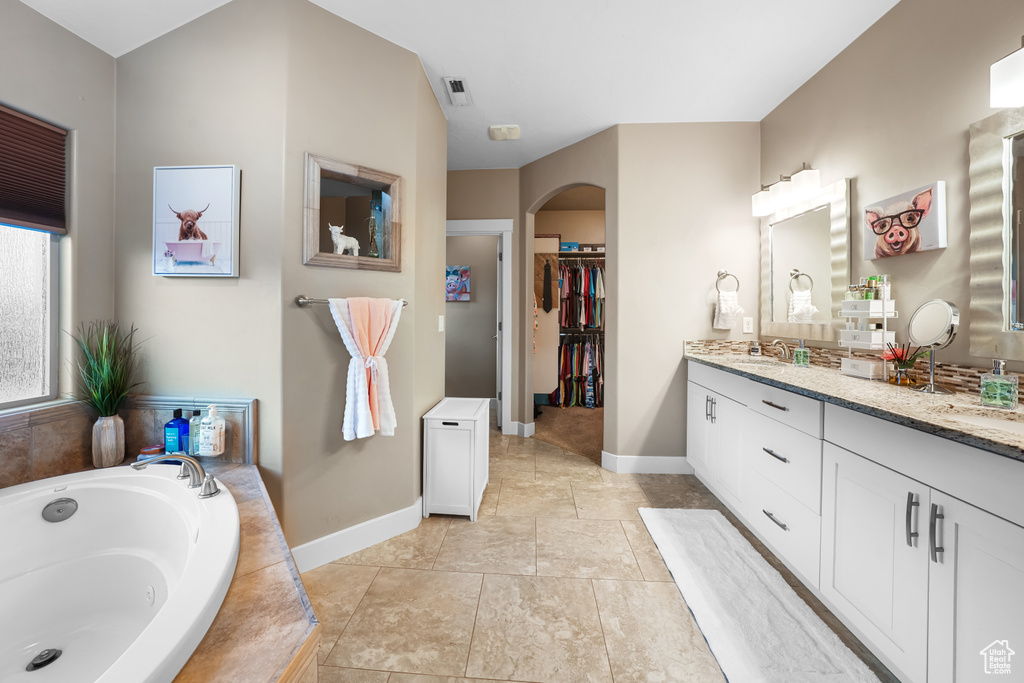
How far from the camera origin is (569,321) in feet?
16.4

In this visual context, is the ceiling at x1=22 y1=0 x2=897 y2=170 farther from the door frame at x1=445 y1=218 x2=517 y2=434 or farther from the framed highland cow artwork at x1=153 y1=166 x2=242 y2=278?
the door frame at x1=445 y1=218 x2=517 y2=434

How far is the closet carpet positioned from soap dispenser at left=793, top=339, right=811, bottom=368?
1548 millimetres

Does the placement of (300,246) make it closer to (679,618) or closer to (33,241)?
(33,241)

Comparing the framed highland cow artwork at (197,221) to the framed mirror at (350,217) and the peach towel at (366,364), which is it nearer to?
the framed mirror at (350,217)

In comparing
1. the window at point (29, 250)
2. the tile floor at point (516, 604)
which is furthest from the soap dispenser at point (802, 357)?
the window at point (29, 250)

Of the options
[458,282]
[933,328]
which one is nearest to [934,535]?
[933,328]

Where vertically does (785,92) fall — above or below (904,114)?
above

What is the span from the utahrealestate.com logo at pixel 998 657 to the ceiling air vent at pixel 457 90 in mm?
3058

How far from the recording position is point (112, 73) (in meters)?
1.84

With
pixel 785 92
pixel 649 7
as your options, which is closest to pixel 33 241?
pixel 649 7

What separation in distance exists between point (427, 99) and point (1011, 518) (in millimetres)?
2853

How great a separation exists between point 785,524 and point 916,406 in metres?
0.73

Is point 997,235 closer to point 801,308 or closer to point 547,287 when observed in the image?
point 801,308

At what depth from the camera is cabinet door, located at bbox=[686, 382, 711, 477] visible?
265 cm
